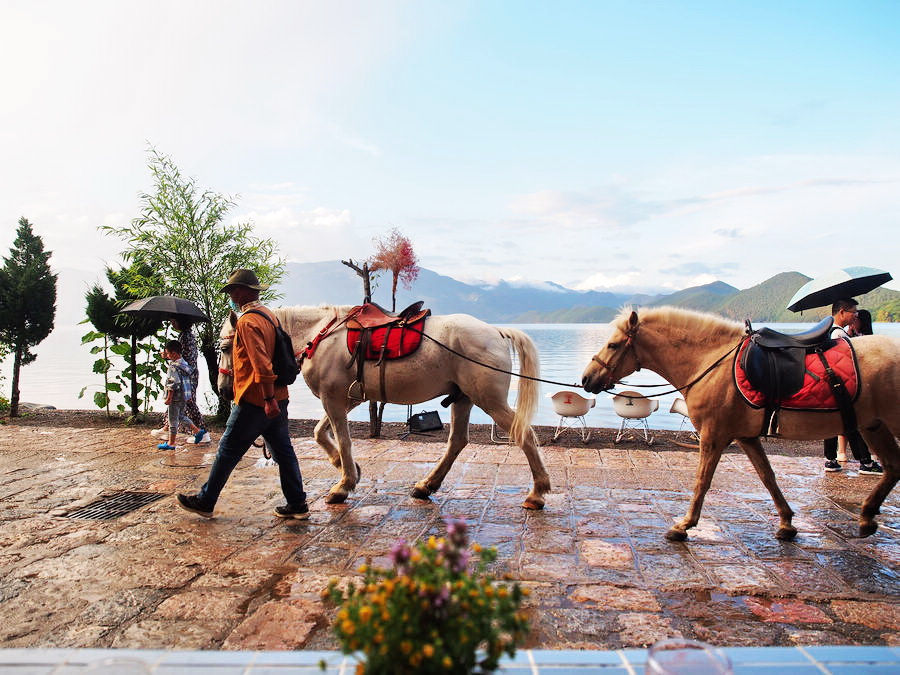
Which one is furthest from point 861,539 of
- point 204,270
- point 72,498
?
point 204,270

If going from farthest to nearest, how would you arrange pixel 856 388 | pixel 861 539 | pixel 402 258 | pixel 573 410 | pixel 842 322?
pixel 402 258
pixel 573 410
pixel 842 322
pixel 861 539
pixel 856 388

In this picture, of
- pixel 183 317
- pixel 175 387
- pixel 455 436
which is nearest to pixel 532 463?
pixel 455 436

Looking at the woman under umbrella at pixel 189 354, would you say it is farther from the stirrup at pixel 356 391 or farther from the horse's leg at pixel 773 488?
the horse's leg at pixel 773 488

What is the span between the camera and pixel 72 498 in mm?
5422

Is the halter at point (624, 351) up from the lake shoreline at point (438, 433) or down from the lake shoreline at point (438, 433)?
up

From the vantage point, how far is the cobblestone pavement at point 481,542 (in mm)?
3012

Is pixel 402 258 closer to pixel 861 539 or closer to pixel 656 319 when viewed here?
pixel 656 319

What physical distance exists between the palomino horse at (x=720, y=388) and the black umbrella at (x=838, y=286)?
1.45 m

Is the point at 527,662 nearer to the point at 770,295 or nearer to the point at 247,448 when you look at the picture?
the point at 247,448

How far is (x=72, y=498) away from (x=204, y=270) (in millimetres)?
5098

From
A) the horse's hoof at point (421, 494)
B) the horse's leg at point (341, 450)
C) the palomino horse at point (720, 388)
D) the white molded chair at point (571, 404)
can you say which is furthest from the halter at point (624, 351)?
the white molded chair at point (571, 404)

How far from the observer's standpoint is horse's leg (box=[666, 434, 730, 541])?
4.41m

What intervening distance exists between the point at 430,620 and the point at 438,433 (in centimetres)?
833

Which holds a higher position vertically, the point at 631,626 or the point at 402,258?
the point at 402,258
